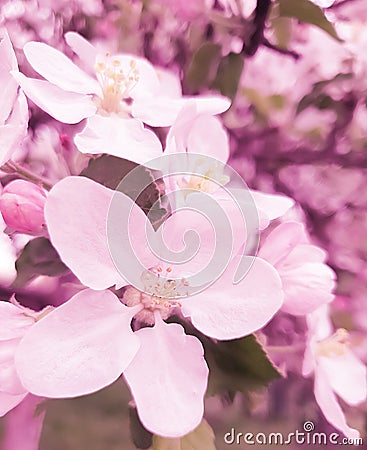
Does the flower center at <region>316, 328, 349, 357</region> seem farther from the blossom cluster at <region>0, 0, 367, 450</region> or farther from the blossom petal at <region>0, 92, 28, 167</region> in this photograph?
the blossom petal at <region>0, 92, 28, 167</region>

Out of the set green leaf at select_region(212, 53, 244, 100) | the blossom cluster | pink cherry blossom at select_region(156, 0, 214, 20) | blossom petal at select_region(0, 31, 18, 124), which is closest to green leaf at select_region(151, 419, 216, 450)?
the blossom cluster

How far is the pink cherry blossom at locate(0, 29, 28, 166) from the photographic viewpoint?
35cm

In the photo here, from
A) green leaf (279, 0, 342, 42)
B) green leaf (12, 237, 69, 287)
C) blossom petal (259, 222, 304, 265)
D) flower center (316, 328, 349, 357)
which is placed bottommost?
flower center (316, 328, 349, 357)

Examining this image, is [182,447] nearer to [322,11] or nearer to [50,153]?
[50,153]

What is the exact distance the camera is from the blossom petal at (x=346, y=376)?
0.54 metres

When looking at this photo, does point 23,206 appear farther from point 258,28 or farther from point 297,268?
point 258,28

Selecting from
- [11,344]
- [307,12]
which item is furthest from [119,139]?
[307,12]

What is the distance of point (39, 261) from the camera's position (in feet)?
1.33

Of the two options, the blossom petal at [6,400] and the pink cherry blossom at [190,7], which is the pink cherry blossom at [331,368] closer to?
the blossom petal at [6,400]

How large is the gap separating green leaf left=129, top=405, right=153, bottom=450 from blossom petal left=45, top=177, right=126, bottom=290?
12cm

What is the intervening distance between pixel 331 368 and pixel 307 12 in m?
0.31

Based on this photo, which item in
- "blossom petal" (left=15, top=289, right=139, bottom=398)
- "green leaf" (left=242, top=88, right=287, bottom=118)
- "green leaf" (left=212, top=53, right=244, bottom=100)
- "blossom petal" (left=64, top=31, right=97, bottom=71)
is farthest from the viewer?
"green leaf" (left=242, top=88, right=287, bottom=118)

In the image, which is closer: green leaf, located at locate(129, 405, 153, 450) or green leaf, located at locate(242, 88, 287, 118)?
green leaf, located at locate(129, 405, 153, 450)

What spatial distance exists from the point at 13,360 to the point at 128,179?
0.38ft
